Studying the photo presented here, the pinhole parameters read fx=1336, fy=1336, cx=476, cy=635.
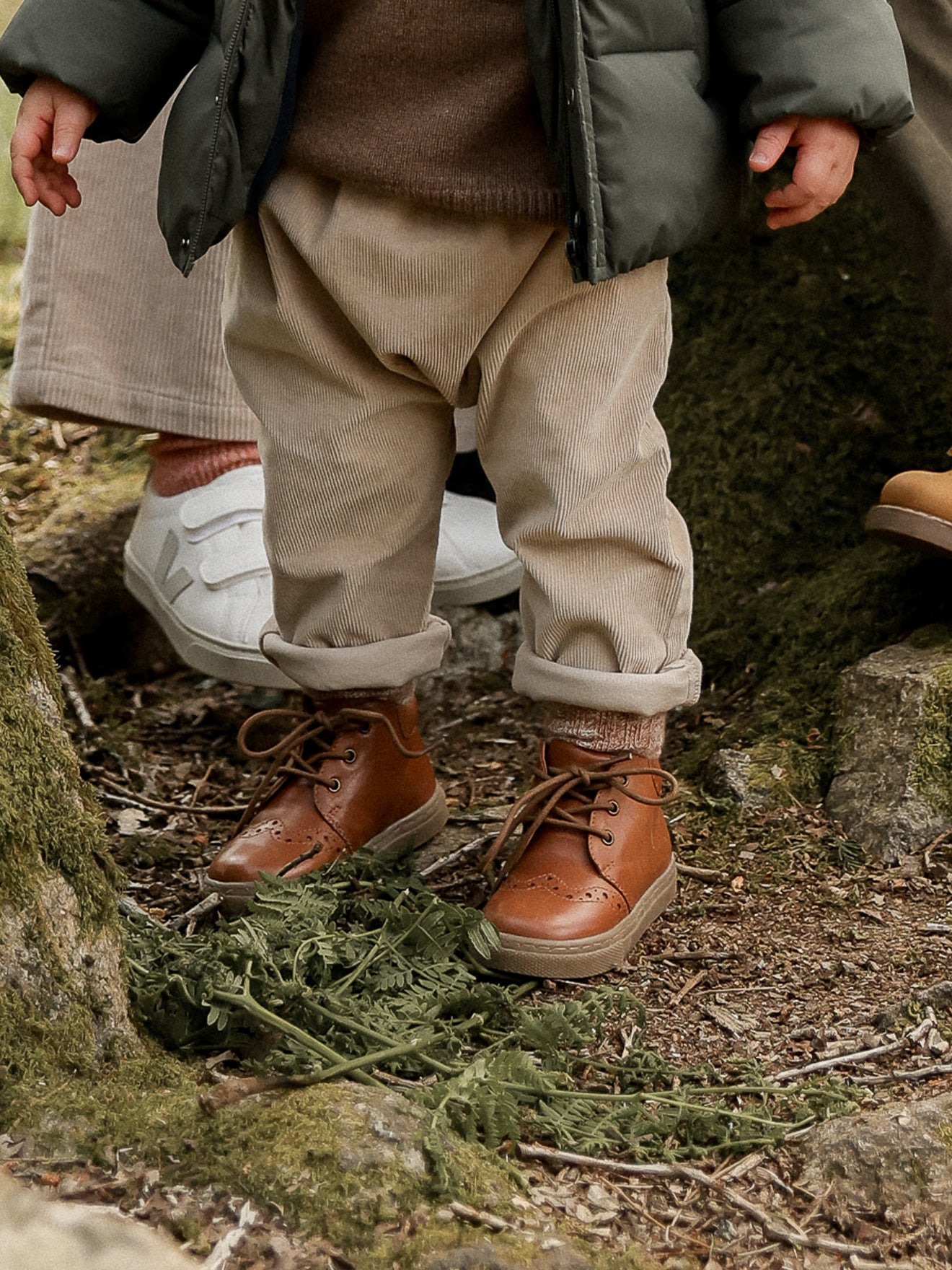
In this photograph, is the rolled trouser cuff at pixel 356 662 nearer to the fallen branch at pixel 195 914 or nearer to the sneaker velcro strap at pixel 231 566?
the fallen branch at pixel 195 914

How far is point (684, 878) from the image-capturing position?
175 centimetres

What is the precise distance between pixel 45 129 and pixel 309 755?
0.83 m

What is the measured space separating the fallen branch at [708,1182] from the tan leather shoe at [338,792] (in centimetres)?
59

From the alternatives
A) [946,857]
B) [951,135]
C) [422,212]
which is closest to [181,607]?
[422,212]

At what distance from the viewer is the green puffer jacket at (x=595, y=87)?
135 cm

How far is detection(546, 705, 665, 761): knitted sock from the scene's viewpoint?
165 centimetres

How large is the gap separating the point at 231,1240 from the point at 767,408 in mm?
1745

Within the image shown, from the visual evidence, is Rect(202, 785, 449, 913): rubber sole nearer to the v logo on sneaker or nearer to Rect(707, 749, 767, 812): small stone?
Rect(707, 749, 767, 812): small stone

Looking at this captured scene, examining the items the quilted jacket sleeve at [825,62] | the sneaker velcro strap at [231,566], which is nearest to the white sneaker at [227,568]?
the sneaker velcro strap at [231,566]

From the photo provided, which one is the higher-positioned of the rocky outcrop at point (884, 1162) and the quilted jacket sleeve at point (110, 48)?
the quilted jacket sleeve at point (110, 48)

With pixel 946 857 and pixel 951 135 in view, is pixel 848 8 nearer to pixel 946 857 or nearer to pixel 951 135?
pixel 951 135

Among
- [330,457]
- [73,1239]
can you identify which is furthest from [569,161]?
[73,1239]

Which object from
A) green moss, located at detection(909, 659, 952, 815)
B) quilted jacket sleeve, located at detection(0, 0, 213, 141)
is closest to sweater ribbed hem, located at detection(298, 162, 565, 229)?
quilted jacket sleeve, located at detection(0, 0, 213, 141)

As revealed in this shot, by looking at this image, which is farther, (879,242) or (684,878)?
(879,242)
